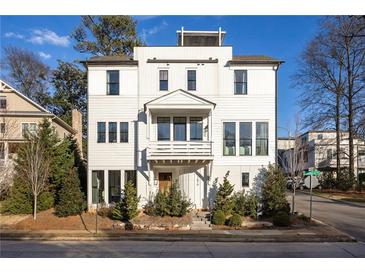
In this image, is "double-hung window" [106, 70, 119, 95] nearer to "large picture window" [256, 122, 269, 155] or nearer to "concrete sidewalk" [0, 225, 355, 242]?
"large picture window" [256, 122, 269, 155]

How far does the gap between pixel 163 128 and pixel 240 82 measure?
5.92 meters

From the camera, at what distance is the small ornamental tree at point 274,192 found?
23344 mm

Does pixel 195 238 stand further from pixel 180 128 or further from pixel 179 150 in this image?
pixel 180 128

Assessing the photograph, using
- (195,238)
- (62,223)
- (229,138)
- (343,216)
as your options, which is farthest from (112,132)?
(343,216)

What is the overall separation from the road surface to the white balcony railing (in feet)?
23.9

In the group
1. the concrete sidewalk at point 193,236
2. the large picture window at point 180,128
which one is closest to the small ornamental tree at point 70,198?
the concrete sidewalk at point 193,236

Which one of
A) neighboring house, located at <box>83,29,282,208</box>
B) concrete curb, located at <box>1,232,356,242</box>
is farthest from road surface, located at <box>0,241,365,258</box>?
neighboring house, located at <box>83,29,282,208</box>

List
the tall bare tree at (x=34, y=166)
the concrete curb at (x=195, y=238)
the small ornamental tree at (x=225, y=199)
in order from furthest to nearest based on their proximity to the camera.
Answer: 1. the tall bare tree at (x=34, y=166)
2. the small ornamental tree at (x=225, y=199)
3. the concrete curb at (x=195, y=238)

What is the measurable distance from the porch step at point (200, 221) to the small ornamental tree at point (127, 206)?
356 centimetres

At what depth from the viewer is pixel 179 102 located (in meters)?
24.2

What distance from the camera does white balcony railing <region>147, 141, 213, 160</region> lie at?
23734mm

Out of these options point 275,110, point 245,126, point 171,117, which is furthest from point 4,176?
point 275,110

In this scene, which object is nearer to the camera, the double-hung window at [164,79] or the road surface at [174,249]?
the road surface at [174,249]

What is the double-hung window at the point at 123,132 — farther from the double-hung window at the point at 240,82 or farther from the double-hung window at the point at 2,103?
the double-hung window at the point at 2,103
